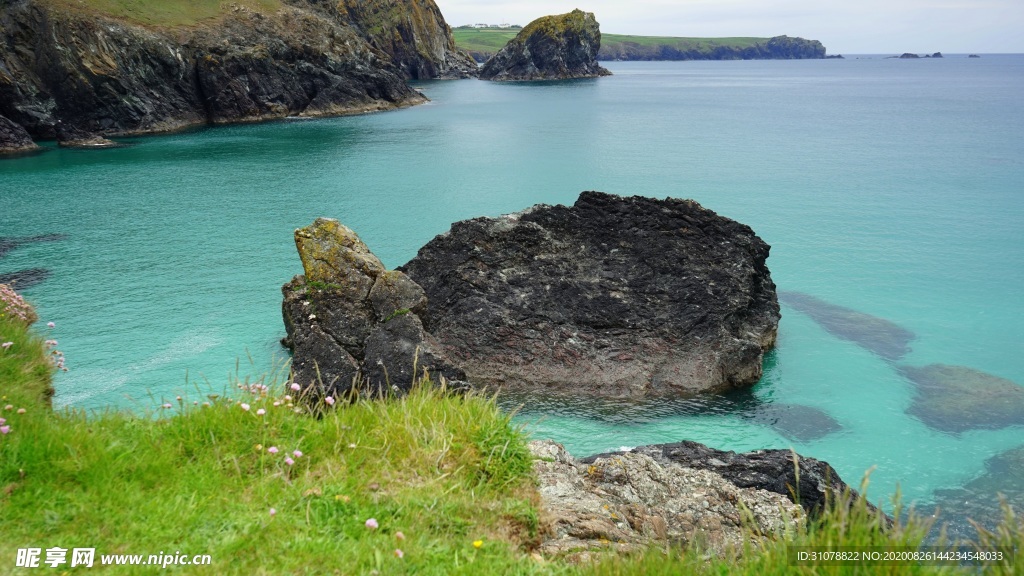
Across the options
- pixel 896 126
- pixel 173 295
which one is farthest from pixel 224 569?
pixel 896 126

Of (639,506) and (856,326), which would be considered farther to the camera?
(856,326)

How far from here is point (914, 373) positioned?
65.9ft

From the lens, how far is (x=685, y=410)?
17.0 metres

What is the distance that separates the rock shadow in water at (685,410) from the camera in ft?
54.7

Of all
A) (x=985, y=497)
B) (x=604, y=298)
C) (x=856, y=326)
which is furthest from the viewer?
(x=856, y=326)

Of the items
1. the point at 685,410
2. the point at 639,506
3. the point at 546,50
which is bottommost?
the point at 685,410

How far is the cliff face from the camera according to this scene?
155 meters

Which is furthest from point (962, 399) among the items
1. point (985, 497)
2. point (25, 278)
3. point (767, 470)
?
point (25, 278)

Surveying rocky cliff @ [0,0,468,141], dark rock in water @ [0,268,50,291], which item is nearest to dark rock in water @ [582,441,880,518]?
dark rock in water @ [0,268,50,291]

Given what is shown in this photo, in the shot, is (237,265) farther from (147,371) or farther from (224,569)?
(224,569)

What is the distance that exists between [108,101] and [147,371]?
6746 cm

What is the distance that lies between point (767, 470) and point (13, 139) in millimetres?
70897

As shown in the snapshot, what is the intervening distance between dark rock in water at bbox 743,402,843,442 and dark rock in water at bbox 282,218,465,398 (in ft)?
25.6

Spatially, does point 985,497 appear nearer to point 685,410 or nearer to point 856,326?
point 685,410
